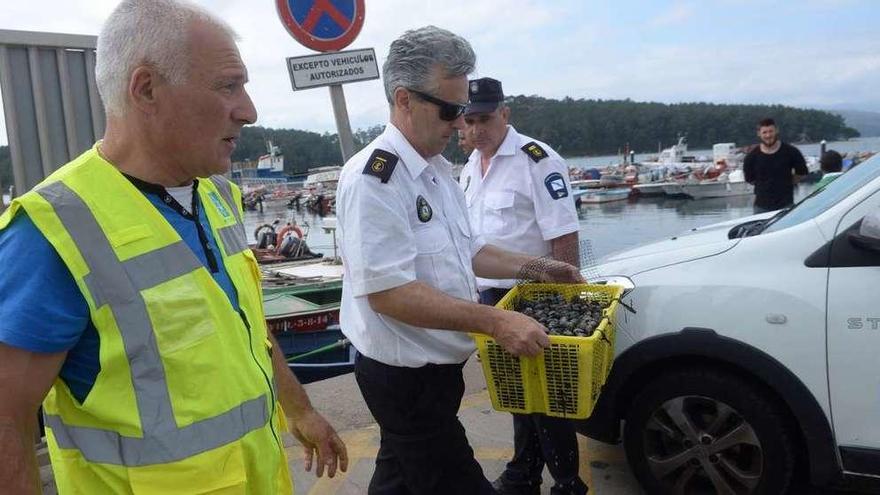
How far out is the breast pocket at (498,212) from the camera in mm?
3271

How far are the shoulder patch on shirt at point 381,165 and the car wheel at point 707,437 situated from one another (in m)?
1.66

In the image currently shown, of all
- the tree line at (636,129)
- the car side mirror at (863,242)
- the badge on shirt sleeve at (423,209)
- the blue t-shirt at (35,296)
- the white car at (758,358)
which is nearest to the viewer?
the blue t-shirt at (35,296)

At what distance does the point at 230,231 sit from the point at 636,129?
72.7 m

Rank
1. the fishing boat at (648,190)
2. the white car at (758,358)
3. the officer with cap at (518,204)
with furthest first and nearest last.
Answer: the fishing boat at (648,190) → the officer with cap at (518,204) → the white car at (758,358)

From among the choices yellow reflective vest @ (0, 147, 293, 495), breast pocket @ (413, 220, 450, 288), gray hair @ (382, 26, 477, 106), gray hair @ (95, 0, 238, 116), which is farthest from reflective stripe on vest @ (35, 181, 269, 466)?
gray hair @ (382, 26, 477, 106)

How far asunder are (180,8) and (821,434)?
2793 millimetres

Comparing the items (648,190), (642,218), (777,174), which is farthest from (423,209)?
(648,190)

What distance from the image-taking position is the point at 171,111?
4.61 feet

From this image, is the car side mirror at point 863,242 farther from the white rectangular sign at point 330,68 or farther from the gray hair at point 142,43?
the white rectangular sign at point 330,68

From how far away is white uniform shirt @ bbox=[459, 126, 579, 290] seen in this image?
126 inches

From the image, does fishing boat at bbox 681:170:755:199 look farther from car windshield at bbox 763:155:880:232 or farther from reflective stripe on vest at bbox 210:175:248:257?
reflective stripe on vest at bbox 210:175:248:257

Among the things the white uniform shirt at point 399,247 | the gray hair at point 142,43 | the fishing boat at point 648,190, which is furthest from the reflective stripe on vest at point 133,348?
the fishing boat at point 648,190

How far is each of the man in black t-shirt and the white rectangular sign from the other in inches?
215

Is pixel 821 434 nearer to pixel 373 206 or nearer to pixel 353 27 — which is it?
pixel 373 206
